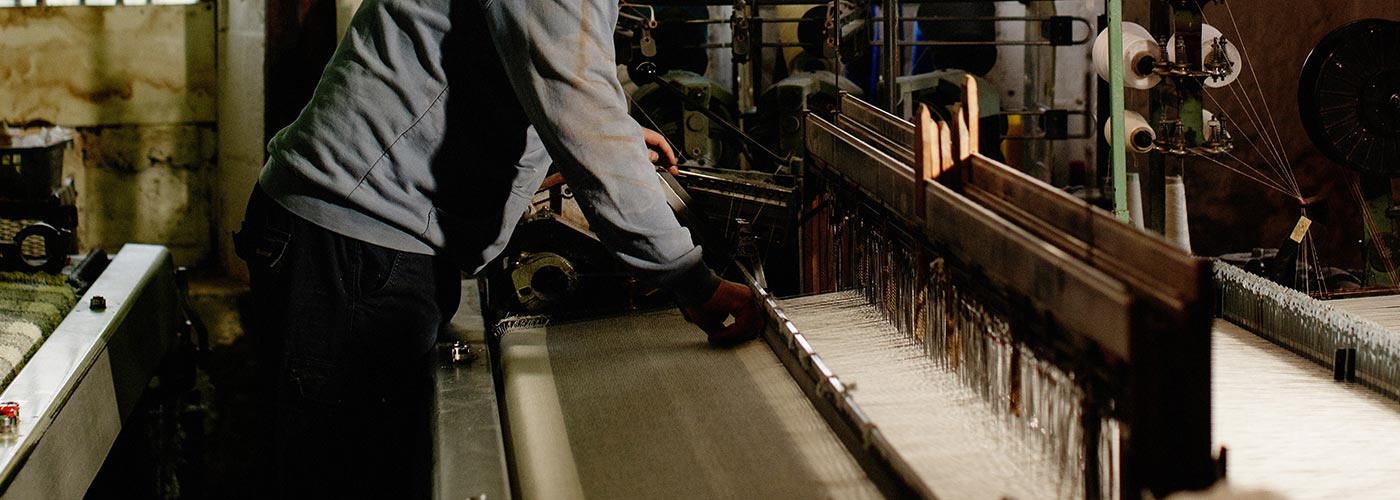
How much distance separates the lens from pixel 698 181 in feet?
9.03

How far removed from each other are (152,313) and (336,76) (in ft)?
4.47

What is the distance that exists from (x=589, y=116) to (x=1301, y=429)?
3.38ft

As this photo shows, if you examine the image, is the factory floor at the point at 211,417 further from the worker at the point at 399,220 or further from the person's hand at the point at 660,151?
the person's hand at the point at 660,151

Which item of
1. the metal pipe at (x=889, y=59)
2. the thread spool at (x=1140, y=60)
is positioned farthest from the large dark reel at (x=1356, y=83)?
the metal pipe at (x=889, y=59)

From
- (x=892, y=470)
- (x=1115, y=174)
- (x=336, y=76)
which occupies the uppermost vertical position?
(x=336, y=76)

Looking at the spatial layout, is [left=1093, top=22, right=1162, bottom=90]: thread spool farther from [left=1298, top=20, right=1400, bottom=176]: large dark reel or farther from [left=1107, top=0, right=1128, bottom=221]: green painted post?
[left=1107, top=0, right=1128, bottom=221]: green painted post

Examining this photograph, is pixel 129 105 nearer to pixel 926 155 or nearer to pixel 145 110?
pixel 145 110

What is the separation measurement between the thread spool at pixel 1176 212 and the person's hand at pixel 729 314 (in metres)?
1.23

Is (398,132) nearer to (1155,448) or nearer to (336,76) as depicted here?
(336,76)

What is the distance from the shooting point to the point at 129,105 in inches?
162

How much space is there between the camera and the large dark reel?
2.98 meters

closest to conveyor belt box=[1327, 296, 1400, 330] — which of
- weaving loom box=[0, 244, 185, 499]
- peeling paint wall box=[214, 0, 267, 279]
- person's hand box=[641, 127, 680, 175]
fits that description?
→ person's hand box=[641, 127, 680, 175]

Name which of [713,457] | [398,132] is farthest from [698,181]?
[713,457]

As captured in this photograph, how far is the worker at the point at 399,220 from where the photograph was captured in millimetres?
1769
